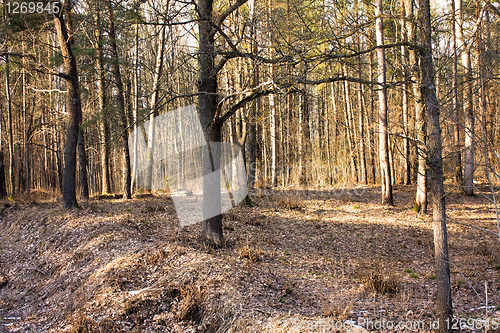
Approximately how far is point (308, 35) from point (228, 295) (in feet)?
12.7

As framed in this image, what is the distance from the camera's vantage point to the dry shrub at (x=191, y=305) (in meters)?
4.41

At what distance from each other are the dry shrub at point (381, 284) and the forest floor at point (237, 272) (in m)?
0.02

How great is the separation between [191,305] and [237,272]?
41.5 inches

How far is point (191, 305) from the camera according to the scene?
4.50 m

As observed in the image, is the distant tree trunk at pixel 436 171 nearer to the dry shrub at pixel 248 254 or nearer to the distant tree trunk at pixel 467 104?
the distant tree trunk at pixel 467 104

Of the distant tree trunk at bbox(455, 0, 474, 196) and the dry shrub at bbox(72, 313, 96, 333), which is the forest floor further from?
the distant tree trunk at bbox(455, 0, 474, 196)

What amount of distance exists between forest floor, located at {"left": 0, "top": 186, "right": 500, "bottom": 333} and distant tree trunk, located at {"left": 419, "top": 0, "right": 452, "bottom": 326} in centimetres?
25

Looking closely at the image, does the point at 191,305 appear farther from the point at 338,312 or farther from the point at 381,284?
the point at 381,284

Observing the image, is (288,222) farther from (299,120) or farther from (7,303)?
(299,120)

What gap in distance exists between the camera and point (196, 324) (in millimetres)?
4320

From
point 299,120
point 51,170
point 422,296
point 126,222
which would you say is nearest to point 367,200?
point 422,296

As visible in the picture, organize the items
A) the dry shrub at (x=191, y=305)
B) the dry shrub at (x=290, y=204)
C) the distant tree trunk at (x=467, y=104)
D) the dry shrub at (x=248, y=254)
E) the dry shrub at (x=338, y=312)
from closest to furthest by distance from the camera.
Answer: the distant tree trunk at (x=467, y=104) → the dry shrub at (x=338, y=312) → the dry shrub at (x=191, y=305) → the dry shrub at (x=248, y=254) → the dry shrub at (x=290, y=204)

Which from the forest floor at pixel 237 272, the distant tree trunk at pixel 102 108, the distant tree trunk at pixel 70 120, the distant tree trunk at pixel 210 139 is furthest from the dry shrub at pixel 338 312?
the distant tree trunk at pixel 102 108

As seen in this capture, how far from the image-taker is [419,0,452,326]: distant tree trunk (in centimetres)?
352
